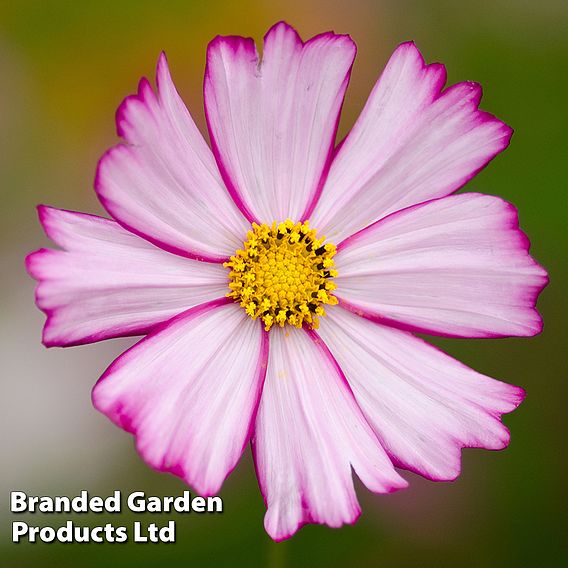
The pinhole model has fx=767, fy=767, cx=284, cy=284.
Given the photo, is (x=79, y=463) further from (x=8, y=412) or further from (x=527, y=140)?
(x=527, y=140)

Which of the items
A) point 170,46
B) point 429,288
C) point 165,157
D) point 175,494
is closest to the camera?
point 165,157

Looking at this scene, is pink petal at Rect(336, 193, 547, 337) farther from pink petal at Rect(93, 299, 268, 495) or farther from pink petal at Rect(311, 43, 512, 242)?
pink petal at Rect(93, 299, 268, 495)

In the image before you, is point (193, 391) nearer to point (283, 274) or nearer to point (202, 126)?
point (283, 274)

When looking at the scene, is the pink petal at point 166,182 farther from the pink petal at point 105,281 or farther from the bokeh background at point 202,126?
the bokeh background at point 202,126

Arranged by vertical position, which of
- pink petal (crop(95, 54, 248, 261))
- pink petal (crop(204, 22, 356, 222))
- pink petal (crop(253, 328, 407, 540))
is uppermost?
pink petal (crop(204, 22, 356, 222))

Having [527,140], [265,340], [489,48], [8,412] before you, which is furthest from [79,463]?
[489,48]

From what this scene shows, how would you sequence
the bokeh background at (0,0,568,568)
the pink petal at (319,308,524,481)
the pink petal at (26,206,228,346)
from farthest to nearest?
the bokeh background at (0,0,568,568) → the pink petal at (319,308,524,481) → the pink petal at (26,206,228,346)

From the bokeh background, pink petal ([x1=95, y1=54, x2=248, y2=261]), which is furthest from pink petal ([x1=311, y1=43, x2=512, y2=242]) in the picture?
the bokeh background
